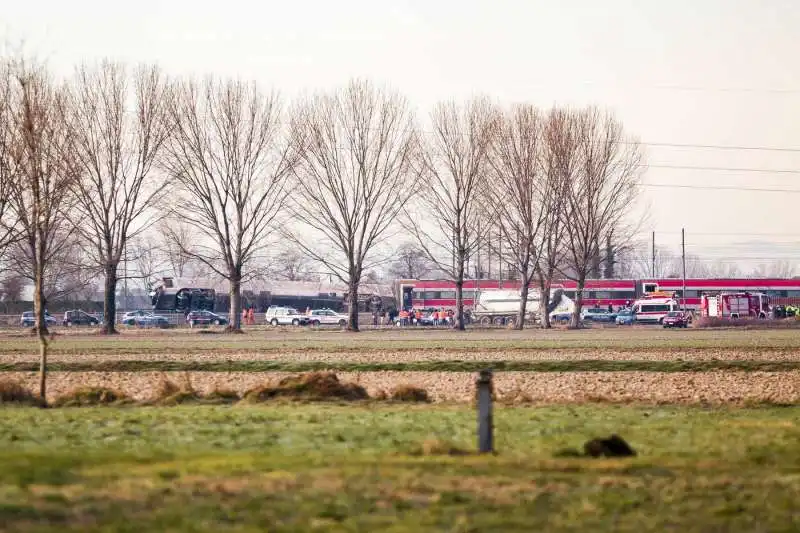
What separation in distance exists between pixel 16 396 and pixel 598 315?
9704 cm

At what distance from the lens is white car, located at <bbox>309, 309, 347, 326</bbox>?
118m

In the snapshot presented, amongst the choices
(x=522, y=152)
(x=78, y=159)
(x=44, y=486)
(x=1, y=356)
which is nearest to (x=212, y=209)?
(x=78, y=159)

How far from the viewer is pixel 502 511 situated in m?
10.5

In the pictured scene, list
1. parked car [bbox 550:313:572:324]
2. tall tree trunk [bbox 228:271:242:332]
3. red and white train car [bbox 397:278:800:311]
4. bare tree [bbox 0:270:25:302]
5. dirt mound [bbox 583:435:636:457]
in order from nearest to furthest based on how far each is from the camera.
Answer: dirt mound [bbox 583:435:636:457]
tall tree trunk [bbox 228:271:242:332]
parked car [bbox 550:313:572:324]
red and white train car [bbox 397:278:800:311]
bare tree [bbox 0:270:25:302]

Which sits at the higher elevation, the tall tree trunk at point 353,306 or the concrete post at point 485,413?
the tall tree trunk at point 353,306

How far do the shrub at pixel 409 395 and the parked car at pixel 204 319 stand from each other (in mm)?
82600

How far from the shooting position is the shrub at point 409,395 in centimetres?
2478

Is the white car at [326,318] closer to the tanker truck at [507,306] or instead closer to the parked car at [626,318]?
the tanker truck at [507,306]

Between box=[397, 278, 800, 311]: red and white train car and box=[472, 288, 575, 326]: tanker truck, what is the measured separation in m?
0.91

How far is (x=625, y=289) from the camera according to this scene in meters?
125

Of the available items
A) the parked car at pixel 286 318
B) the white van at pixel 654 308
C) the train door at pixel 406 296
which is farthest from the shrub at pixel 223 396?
the train door at pixel 406 296

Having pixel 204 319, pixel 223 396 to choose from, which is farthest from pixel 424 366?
pixel 204 319

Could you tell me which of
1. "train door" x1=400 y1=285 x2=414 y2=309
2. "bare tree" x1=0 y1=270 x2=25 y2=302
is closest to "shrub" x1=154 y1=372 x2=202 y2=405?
"train door" x1=400 y1=285 x2=414 y2=309

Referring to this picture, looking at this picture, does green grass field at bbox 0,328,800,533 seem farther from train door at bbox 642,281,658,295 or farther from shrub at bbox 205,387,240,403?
train door at bbox 642,281,658,295
